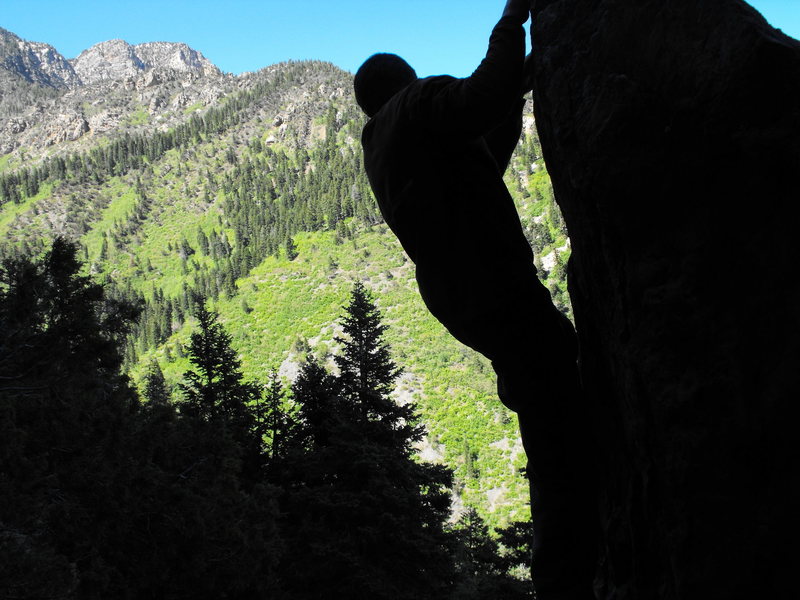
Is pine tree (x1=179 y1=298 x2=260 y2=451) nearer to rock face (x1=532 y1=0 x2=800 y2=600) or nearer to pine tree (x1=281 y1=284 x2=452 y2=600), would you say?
pine tree (x1=281 y1=284 x2=452 y2=600)

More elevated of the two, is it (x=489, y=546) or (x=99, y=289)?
(x=99, y=289)

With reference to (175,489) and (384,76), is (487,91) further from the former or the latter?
(175,489)

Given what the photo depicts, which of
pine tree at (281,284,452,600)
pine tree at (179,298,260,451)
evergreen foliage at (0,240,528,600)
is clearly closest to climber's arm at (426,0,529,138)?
evergreen foliage at (0,240,528,600)

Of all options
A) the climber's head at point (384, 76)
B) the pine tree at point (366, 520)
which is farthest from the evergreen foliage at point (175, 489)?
the climber's head at point (384, 76)

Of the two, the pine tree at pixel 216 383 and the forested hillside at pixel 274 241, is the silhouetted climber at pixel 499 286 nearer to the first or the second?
the pine tree at pixel 216 383

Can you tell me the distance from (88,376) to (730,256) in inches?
474

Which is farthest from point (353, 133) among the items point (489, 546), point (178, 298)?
point (489, 546)

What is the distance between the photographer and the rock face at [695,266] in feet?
5.47

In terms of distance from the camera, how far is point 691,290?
180 cm

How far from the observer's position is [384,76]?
2.76m

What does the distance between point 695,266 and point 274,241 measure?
12267 cm

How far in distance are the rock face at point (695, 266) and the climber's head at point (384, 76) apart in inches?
34.3

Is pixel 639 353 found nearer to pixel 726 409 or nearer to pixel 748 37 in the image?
pixel 726 409

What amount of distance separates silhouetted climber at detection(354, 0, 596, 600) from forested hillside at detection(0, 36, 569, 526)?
3630 cm
